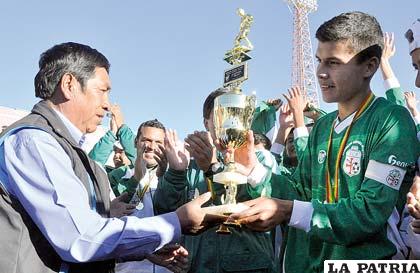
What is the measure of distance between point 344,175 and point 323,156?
8.0 inches

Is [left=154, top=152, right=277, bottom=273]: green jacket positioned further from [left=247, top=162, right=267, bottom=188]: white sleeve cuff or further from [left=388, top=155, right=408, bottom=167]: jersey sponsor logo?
[left=388, top=155, right=408, bottom=167]: jersey sponsor logo

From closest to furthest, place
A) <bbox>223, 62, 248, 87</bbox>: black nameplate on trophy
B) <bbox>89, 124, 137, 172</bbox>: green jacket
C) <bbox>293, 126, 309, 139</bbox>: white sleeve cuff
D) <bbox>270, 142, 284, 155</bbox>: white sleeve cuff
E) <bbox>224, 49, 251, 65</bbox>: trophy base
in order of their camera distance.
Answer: <bbox>223, 62, 248, 87</bbox>: black nameplate on trophy → <bbox>224, 49, 251, 65</bbox>: trophy base → <bbox>293, 126, 309, 139</bbox>: white sleeve cuff → <bbox>270, 142, 284, 155</bbox>: white sleeve cuff → <bbox>89, 124, 137, 172</bbox>: green jacket

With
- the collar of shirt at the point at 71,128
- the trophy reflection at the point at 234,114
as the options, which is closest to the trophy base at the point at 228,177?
the trophy reflection at the point at 234,114

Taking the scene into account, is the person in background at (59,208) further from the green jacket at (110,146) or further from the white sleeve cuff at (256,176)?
the green jacket at (110,146)

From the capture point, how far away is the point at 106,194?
111 inches

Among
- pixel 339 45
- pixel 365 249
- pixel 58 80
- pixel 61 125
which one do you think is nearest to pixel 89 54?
pixel 58 80

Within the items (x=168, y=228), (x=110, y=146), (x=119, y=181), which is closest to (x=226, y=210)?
(x=168, y=228)

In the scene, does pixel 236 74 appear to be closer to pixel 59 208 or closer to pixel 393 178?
pixel 393 178

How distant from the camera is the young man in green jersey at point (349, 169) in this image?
246cm

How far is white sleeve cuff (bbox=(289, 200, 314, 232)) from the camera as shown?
253 centimetres

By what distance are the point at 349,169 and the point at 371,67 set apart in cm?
61

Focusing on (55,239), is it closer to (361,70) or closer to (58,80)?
(58,80)

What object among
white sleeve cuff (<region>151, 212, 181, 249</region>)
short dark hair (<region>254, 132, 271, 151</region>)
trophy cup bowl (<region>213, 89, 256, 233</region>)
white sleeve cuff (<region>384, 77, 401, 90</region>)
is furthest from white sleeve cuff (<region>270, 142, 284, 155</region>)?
white sleeve cuff (<region>151, 212, 181, 249</region>)

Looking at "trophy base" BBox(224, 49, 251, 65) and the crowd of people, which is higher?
"trophy base" BBox(224, 49, 251, 65)
